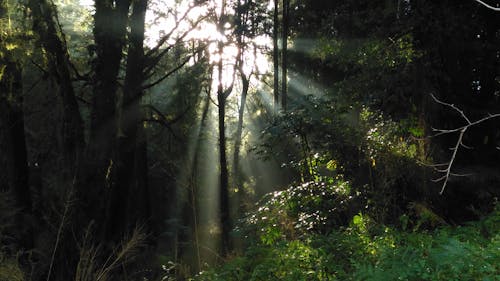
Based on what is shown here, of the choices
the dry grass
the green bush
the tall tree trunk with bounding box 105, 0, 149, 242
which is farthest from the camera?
the tall tree trunk with bounding box 105, 0, 149, 242

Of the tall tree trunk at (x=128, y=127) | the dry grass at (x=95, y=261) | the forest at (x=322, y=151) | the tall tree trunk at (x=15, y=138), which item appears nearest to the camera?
the dry grass at (x=95, y=261)

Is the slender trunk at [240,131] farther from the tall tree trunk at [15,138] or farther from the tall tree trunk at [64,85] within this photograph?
the tall tree trunk at [64,85]

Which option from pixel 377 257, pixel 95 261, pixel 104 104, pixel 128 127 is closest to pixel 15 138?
pixel 128 127

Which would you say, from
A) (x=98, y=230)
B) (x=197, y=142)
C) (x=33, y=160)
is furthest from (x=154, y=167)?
(x=98, y=230)

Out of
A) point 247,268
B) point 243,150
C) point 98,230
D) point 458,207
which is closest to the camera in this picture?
point 247,268

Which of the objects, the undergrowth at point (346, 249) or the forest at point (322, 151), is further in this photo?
the forest at point (322, 151)

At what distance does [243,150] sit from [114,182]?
32.0m

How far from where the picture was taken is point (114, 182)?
30.1 ft

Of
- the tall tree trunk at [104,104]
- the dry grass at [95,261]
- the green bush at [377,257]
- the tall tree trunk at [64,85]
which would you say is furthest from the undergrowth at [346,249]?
the tall tree trunk at [64,85]

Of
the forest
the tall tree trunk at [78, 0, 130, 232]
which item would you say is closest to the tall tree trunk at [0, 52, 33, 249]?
the forest

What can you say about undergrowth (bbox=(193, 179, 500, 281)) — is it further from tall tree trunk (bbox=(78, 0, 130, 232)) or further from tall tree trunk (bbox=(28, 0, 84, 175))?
tall tree trunk (bbox=(28, 0, 84, 175))

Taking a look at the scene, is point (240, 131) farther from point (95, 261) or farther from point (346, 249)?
point (346, 249)

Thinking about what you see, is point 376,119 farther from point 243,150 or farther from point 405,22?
point 243,150

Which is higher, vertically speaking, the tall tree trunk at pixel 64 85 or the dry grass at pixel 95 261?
the tall tree trunk at pixel 64 85
